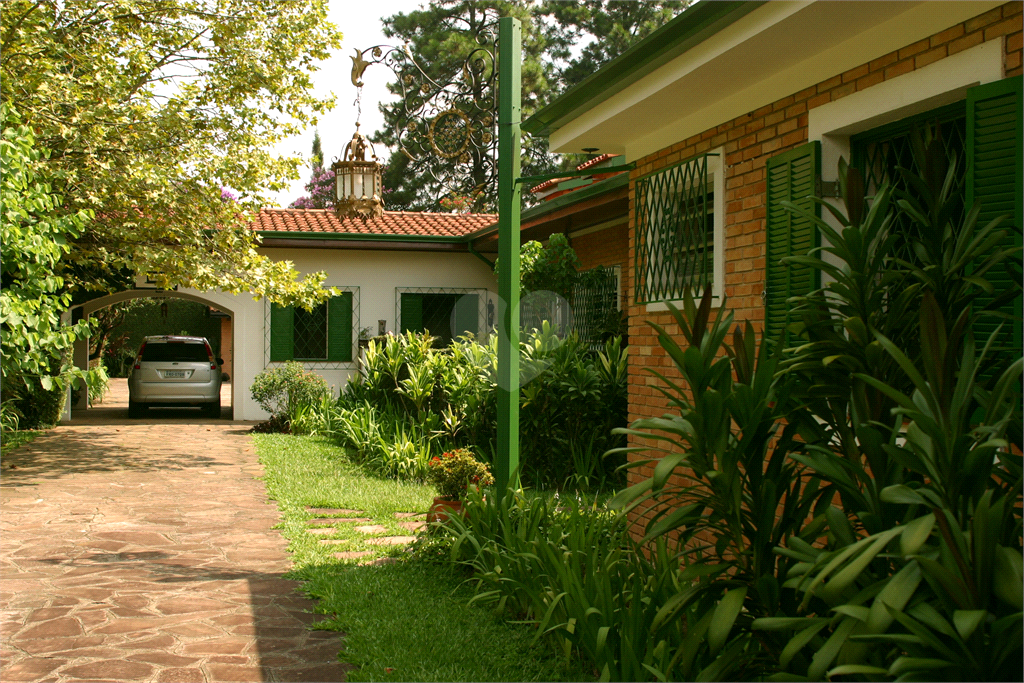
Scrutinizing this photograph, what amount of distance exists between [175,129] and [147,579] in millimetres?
7180

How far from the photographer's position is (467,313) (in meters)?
16.9

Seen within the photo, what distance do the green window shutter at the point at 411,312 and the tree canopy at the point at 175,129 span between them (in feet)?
13.8

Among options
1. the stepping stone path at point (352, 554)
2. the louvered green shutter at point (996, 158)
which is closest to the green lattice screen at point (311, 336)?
the stepping stone path at point (352, 554)

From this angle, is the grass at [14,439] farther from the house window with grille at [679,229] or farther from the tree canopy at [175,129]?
the house window with grille at [679,229]

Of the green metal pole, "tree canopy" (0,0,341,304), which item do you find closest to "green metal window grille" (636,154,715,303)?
the green metal pole

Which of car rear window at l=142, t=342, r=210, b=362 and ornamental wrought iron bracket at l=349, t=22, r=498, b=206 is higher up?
ornamental wrought iron bracket at l=349, t=22, r=498, b=206

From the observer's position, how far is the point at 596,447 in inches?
368

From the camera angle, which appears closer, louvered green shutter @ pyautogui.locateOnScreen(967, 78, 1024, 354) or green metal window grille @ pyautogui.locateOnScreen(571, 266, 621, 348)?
louvered green shutter @ pyautogui.locateOnScreen(967, 78, 1024, 354)

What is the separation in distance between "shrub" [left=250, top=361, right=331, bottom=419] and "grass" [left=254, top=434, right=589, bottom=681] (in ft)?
19.4

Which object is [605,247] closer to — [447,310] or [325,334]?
[447,310]

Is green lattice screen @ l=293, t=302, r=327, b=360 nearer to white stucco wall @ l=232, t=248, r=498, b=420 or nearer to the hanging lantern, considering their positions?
white stucco wall @ l=232, t=248, r=498, b=420

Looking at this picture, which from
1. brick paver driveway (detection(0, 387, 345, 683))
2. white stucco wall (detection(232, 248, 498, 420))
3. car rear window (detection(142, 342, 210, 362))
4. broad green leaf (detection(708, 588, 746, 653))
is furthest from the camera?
car rear window (detection(142, 342, 210, 362))

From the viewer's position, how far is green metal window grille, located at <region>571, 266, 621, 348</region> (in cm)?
1118

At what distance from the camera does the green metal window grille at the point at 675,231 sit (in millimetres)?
5465
